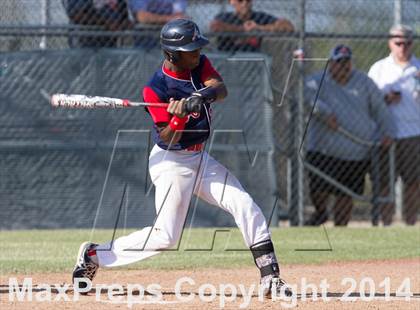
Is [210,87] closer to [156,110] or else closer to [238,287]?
[156,110]

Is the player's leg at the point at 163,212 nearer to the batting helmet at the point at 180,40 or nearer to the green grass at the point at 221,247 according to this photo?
the batting helmet at the point at 180,40

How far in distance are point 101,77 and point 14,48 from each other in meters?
1.03

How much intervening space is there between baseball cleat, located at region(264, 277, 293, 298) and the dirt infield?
Answer: 8 cm

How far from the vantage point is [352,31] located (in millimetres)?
11930

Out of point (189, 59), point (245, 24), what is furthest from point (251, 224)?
point (245, 24)

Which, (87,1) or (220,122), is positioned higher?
(87,1)

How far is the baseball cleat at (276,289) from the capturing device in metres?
6.08

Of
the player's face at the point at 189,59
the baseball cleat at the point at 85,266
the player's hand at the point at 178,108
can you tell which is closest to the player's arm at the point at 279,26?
the player's face at the point at 189,59

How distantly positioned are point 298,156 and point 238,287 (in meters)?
4.70

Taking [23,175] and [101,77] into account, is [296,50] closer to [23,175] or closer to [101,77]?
[101,77]

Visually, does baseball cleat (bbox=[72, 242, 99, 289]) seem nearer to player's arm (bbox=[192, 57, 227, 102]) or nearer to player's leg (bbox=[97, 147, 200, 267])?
player's leg (bbox=[97, 147, 200, 267])

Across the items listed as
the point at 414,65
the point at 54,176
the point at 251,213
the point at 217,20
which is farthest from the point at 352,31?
the point at 251,213

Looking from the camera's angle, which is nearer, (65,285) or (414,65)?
(65,285)

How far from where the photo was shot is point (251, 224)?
20.3ft
